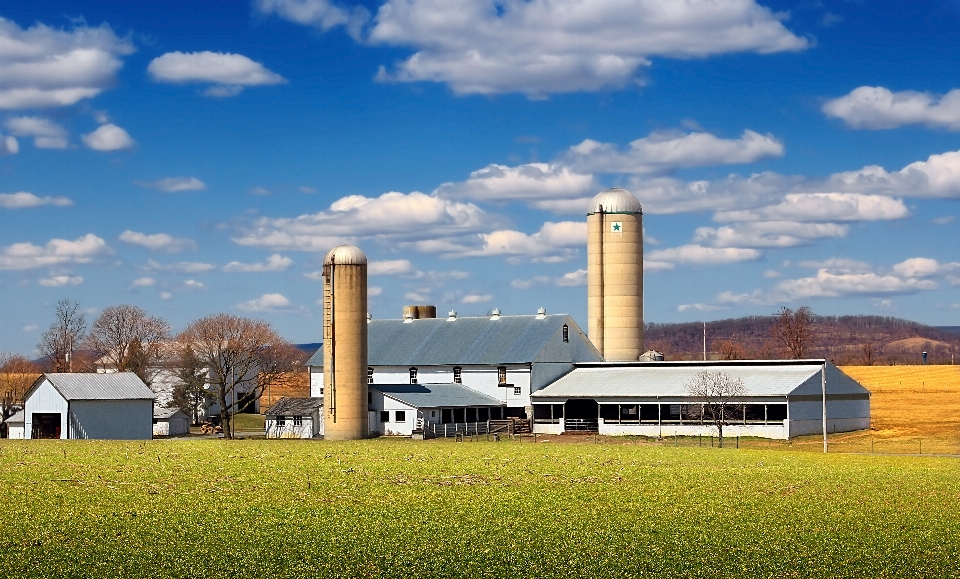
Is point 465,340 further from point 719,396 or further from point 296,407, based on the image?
point 719,396

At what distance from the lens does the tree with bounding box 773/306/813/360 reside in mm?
123875

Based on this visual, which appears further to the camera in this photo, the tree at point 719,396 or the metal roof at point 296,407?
the metal roof at point 296,407

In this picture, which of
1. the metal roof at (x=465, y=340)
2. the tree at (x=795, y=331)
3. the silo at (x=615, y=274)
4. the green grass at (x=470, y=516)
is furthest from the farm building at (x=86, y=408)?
the tree at (x=795, y=331)

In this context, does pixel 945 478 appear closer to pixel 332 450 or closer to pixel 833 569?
pixel 833 569

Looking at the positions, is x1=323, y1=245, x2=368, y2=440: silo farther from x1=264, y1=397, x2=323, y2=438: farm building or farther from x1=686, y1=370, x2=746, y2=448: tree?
x1=686, y1=370, x2=746, y2=448: tree

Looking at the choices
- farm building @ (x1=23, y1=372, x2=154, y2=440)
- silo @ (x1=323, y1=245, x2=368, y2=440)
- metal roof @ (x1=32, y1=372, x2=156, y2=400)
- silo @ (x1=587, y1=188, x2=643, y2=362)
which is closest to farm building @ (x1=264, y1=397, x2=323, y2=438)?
silo @ (x1=323, y1=245, x2=368, y2=440)

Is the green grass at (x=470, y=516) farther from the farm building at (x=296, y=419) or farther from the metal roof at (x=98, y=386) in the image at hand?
the farm building at (x=296, y=419)

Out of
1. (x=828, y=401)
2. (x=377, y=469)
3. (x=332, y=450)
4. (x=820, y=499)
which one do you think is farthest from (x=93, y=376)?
(x=820, y=499)

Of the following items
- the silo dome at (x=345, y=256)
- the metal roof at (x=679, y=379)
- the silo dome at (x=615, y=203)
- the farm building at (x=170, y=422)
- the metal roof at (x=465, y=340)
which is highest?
the silo dome at (x=615, y=203)

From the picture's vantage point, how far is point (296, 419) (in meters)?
76.3

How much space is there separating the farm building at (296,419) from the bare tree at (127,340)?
25.0 m

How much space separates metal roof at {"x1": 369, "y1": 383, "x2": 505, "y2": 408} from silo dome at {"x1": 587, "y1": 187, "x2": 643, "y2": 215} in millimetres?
15559

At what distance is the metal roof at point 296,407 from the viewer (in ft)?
249

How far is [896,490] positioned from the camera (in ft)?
124
